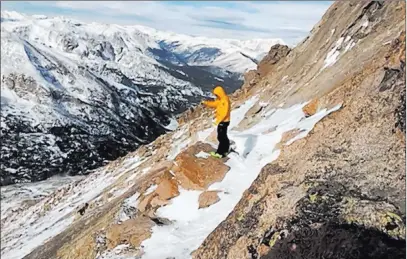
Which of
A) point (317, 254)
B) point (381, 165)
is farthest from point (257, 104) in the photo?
point (317, 254)

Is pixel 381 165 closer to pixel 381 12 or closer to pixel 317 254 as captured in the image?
pixel 317 254

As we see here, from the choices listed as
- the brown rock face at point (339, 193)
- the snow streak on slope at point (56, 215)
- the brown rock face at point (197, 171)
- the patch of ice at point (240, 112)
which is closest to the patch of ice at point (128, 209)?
the brown rock face at point (197, 171)

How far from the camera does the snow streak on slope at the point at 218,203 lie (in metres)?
15.9

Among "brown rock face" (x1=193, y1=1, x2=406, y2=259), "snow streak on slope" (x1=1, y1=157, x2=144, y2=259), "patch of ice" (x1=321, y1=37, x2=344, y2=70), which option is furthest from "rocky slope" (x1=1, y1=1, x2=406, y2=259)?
"snow streak on slope" (x1=1, y1=157, x2=144, y2=259)

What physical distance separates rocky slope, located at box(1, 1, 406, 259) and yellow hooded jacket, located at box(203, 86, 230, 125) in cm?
149

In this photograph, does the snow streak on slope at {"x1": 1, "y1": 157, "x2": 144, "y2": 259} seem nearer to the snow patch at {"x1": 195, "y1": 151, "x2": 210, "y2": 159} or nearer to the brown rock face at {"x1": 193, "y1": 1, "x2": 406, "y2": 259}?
the snow patch at {"x1": 195, "y1": 151, "x2": 210, "y2": 159}

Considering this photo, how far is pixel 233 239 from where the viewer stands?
44.8 feet

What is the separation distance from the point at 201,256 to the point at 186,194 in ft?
16.2

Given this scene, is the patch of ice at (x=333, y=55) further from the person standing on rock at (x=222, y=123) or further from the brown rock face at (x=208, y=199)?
the brown rock face at (x=208, y=199)

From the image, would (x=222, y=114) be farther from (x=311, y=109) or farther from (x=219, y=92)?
(x=311, y=109)

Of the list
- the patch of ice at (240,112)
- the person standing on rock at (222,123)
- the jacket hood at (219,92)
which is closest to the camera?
the jacket hood at (219,92)

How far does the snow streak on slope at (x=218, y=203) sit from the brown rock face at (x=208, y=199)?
0.17 m

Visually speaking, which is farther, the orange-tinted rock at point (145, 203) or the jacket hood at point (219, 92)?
the jacket hood at point (219, 92)

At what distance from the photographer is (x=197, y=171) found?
19.7m
